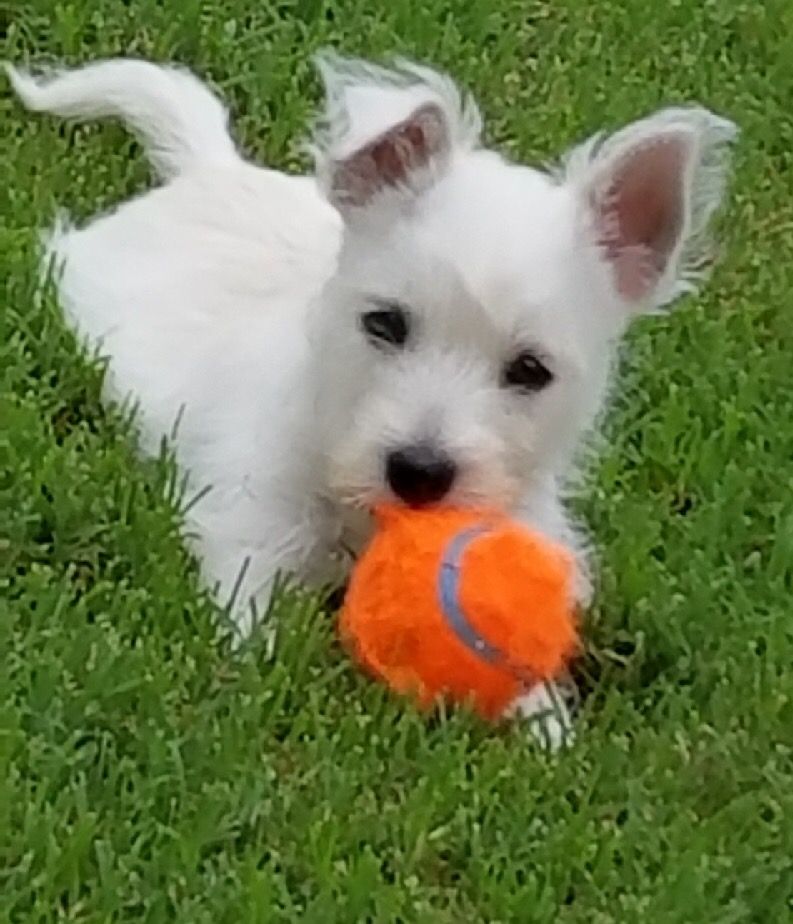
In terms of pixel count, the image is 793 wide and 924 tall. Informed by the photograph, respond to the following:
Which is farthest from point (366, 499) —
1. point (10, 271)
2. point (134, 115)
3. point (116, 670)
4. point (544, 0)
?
point (544, 0)

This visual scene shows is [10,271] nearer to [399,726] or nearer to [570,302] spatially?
[570,302]

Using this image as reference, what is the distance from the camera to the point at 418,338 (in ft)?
11.8

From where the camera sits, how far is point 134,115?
15.2ft

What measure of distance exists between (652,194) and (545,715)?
835mm

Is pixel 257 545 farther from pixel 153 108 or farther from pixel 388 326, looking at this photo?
pixel 153 108

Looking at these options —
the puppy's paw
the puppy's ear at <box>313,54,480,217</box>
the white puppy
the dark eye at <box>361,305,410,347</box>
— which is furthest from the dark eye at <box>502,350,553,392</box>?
the puppy's paw

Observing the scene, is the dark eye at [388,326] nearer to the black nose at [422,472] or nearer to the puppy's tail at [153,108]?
the black nose at [422,472]

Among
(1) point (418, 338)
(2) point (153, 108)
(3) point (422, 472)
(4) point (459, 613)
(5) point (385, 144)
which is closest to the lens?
(4) point (459, 613)

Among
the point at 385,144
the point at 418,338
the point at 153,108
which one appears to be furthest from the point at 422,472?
the point at 153,108

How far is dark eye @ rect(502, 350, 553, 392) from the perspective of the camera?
362 cm

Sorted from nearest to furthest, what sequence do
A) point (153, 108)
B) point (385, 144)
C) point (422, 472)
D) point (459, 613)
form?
point (459, 613), point (422, 472), point (385, 144), point (153, 108)

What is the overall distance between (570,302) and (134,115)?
4.09 feet

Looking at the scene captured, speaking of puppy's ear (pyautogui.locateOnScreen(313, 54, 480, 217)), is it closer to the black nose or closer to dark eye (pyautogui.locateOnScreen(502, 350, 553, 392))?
dark eye (pyautogui.locateOnScreen(502, 350, 553, 392))

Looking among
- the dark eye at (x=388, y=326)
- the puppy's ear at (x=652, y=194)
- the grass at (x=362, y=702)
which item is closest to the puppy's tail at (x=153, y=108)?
the grass at (x=362, y=702)
